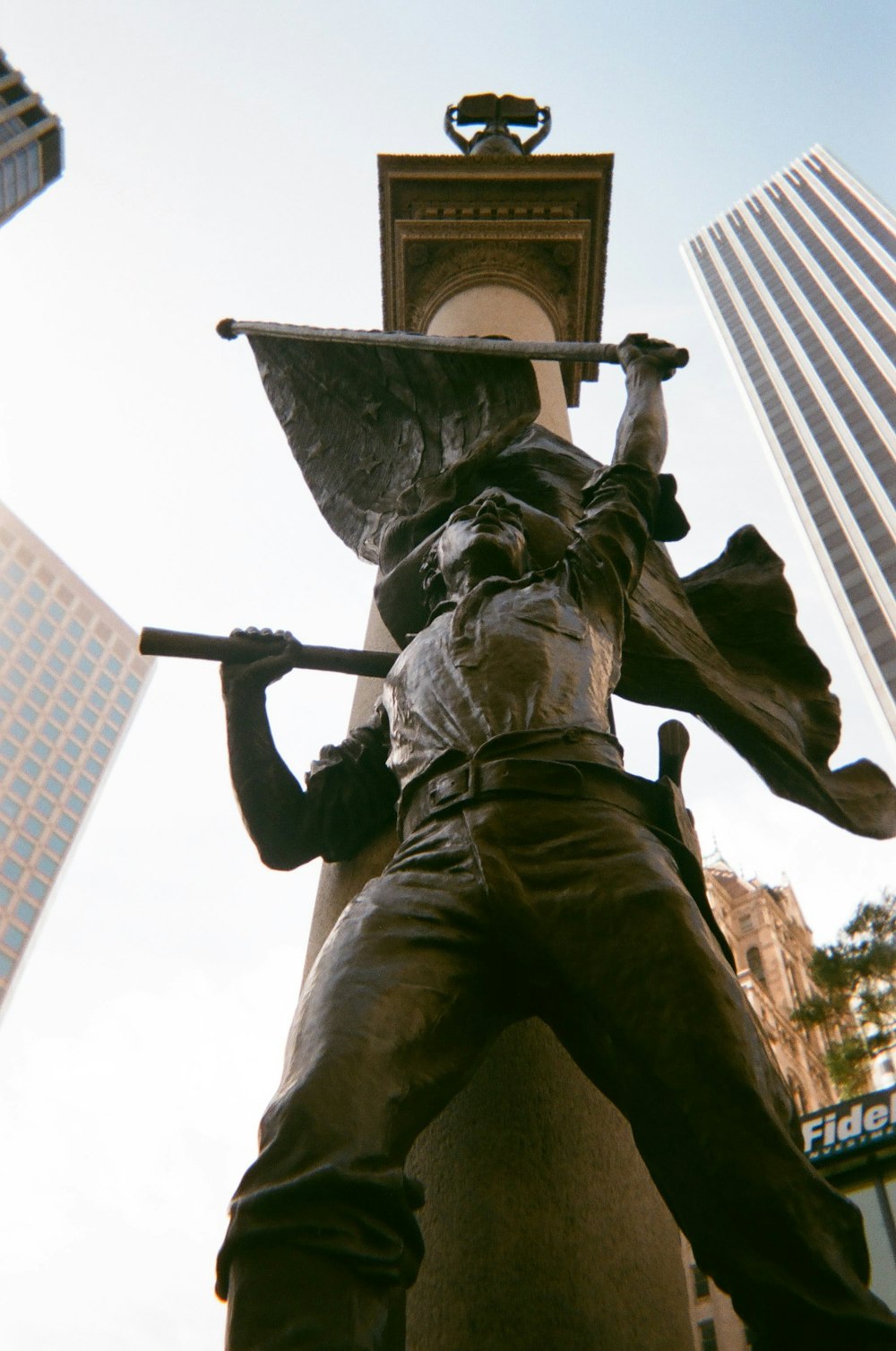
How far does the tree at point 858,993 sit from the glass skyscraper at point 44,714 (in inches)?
2282

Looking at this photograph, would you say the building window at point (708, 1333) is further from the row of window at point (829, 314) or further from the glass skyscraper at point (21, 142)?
the glass skyscraper at point (21, 142)

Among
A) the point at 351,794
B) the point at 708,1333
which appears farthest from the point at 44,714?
the point at 351,794

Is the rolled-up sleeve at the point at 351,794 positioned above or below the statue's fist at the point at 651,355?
below

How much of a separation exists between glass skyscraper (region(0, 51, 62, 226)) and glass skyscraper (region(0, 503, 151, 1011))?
70.8ft

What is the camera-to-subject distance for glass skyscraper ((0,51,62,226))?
66.4m

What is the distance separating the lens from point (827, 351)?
80.1 m

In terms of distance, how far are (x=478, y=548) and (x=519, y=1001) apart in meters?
1.66

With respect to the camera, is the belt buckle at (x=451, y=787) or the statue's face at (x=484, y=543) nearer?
the belt buckle at (x=451, y=787)

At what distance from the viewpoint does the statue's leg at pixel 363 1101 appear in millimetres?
1680


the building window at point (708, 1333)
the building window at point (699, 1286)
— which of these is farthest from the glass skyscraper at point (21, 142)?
the building window at point (708, 1333)

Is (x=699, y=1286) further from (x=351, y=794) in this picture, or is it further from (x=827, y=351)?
(x=827, y=351)

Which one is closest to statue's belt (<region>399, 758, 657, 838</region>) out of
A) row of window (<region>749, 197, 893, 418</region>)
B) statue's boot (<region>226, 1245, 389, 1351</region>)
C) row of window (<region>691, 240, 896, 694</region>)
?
statue's boot (<region>226, 1245, 389, 1351</region>)

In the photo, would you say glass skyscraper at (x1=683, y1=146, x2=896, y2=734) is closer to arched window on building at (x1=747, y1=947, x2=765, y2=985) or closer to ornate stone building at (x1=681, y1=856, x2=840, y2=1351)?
ornate stone building at (x1=681, y1=856, x2=840, y2=1351)

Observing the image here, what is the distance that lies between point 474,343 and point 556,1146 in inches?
131
